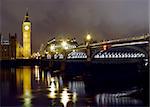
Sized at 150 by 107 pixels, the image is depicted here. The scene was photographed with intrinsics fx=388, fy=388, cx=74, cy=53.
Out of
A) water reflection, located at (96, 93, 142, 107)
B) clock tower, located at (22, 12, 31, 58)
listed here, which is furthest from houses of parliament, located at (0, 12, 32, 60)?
water reflection, located at (96, 93, 142, 107)

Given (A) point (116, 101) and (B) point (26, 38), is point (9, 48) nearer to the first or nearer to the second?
(B) point (26, 38)

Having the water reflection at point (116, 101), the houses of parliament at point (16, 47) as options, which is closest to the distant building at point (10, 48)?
the houses of parliament at point (16, 47)

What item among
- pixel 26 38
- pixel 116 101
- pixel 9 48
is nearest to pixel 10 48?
pixel 9 48

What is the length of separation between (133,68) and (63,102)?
23.7 meters

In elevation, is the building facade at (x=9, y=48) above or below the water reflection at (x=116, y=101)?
above

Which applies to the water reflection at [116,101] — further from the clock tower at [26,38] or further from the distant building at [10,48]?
the clock tower at [26,38]

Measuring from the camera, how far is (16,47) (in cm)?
8538

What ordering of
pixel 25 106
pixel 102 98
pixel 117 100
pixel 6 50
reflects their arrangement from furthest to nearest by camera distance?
pixel 6 50
pixel 102 98
pixel 117 100
pixel 25 106

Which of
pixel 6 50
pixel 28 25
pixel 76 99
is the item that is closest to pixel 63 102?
pixel 76 99

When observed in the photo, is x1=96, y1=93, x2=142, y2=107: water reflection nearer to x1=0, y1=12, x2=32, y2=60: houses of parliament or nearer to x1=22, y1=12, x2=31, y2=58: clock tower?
x1=0, y1=12, x2=32, y2=60: houses of parliament

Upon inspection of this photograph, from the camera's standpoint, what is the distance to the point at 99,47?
41906 millimetres

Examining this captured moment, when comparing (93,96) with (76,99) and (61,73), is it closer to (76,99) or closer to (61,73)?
(76,99)

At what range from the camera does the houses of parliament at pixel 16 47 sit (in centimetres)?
8131

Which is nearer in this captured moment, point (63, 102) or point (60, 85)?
point (63, 102)
